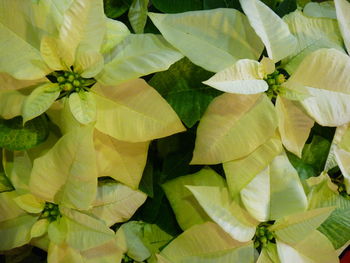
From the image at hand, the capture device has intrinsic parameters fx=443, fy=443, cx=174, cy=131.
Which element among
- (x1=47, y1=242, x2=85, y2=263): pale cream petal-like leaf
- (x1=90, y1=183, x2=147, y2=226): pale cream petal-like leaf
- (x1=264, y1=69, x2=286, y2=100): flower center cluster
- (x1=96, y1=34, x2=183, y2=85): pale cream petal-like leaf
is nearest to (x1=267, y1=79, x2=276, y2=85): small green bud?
(x1=264, y1=69, x2=286, y2=100): flower center cluster

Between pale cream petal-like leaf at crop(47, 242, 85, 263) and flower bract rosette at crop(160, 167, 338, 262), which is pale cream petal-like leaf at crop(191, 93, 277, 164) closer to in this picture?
flower bract rosette at crop(160, 167, 338, 262)

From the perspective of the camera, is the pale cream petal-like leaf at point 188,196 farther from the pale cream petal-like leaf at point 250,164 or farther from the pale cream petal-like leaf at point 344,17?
the pale cream petal-like leaf at point 344,17

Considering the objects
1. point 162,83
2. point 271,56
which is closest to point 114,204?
point 162,83

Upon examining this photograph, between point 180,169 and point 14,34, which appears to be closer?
point 14,34

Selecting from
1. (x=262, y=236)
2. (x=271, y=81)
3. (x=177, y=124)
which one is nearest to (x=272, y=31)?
(x=271, y=81)

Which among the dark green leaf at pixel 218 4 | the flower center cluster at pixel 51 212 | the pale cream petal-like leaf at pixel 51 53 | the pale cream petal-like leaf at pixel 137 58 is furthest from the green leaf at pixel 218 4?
the flower center cluster at pixel 51 212

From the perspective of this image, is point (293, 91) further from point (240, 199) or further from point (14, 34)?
point (14, 34)
